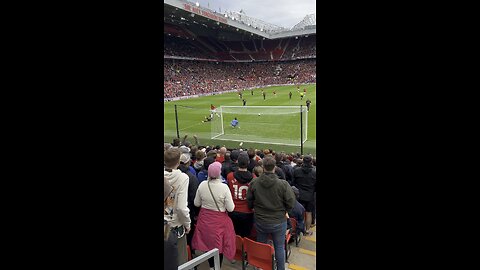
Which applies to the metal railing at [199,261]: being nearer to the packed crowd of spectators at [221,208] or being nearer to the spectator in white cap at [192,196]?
the packed crowd of spectators at [221,208]

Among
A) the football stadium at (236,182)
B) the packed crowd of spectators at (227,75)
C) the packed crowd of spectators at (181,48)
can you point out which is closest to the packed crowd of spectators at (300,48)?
the packed crowd of spectators at (227,75)

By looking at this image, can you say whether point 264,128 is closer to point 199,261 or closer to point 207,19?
point 199,261

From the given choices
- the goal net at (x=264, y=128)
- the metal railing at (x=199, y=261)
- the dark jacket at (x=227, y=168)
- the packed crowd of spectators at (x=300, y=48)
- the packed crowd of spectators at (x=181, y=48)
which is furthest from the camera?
the packed crowd of spectators at (x=300, y=48)

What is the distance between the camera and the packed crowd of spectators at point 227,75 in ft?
111

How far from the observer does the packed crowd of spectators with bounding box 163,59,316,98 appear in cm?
3386

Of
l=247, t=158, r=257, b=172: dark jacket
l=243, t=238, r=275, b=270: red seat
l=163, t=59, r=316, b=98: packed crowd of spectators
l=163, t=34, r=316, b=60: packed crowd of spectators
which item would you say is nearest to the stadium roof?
l=163, t=34, r=316, b=60: packed crowd of spectators

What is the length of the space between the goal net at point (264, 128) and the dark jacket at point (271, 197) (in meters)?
6.93

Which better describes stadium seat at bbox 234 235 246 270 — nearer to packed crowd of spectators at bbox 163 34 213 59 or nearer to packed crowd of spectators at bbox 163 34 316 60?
packed crowd of spectators at bbox 163 34 213 59

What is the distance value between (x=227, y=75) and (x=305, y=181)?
Answer: 132 ft
